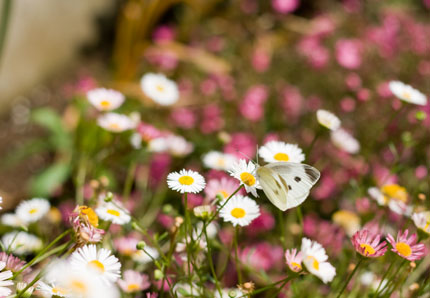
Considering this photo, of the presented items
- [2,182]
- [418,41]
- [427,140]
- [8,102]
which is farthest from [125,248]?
[418,41]

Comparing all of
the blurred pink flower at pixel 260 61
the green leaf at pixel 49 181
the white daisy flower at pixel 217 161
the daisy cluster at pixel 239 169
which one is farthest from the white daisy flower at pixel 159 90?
the blurred pink flower at pixel 260 61

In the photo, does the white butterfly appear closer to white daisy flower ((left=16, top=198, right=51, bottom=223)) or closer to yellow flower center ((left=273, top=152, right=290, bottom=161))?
yellow flower center ((left=273, top=152, right=290, bottom=161))

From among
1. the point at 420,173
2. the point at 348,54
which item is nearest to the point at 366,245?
the point at 420,173

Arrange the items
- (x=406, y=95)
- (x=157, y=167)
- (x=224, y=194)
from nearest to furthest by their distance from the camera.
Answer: (x=224, y=194) < (x=406, y=95) < (x=157, y=167)

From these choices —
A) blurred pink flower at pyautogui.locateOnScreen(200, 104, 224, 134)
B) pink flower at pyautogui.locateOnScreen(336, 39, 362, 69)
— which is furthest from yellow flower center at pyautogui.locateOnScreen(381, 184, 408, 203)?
pink flower at pyautogui.locateOnScreen(336, 39, 362, 69)

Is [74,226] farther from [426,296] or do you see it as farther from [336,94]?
[336,94]

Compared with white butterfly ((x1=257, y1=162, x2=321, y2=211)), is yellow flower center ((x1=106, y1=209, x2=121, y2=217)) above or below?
below

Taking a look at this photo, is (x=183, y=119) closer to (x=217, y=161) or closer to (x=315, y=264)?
(x=217, y=161)
